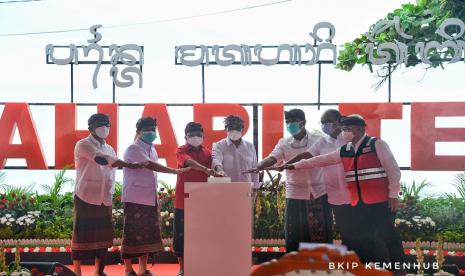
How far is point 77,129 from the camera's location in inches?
253

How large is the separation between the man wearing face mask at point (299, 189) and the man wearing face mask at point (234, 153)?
38 cm

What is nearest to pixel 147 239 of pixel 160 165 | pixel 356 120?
pixel 160 165

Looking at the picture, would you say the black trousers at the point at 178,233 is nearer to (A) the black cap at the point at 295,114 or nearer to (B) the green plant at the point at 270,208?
(B) the green plant at the point at 270,208

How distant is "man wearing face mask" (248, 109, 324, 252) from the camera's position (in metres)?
5.80

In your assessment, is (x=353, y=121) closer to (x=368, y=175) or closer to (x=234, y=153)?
(x=368, y=175)

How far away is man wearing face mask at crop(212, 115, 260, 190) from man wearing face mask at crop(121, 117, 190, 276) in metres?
0.39

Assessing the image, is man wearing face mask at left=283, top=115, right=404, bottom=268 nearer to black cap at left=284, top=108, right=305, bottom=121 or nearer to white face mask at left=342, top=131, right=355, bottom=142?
white face mask at left=342, top=131, right=355, bottom=142

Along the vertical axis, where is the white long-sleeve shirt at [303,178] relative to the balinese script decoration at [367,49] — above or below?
below

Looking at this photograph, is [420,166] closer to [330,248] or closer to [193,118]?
[193,118]

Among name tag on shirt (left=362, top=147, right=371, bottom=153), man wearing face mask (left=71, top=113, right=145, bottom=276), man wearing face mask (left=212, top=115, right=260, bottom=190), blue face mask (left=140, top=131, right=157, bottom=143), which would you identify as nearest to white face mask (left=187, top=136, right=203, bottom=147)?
man wearing face mask (left=212, top=115, right=260, bottom=190)

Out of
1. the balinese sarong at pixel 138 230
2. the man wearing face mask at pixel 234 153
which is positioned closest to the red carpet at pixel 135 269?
the balinese sarong at pixel 138 230

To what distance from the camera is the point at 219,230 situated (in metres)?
4.98

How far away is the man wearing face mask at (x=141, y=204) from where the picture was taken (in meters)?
5.91

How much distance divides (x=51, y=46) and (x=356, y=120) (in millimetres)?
3094
